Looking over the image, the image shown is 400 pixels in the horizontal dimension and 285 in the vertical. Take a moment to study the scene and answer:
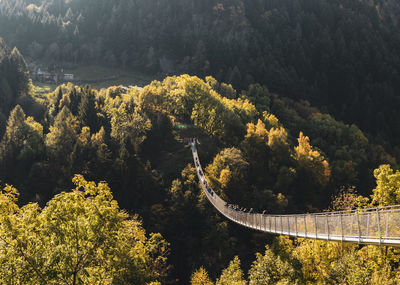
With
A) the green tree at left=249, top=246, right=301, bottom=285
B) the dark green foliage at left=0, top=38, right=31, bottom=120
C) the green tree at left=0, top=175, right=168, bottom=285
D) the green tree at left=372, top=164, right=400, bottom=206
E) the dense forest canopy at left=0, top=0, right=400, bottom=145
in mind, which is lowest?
the green tree at left=249, top=246, right=301, bottom=285

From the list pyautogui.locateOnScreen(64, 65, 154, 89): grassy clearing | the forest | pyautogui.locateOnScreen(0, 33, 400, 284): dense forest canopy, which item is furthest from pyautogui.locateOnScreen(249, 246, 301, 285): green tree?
pyautogui.locateOnScreen(64, 65, 154, 89): grassy clearing

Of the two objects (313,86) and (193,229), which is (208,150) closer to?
(193,229)

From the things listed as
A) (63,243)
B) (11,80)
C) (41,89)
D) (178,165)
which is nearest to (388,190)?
(63,243)

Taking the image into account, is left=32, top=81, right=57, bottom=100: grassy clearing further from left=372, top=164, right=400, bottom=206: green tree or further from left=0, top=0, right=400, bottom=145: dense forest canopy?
left=372, top=164, right=400, bottom=206: green tree

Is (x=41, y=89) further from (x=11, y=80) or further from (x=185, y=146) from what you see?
(x=185, y=146)

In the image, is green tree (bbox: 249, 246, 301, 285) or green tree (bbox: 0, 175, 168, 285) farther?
green tree (bbox: 249, 246, 301, 285)

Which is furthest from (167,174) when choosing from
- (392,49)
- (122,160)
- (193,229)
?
(392,49)
